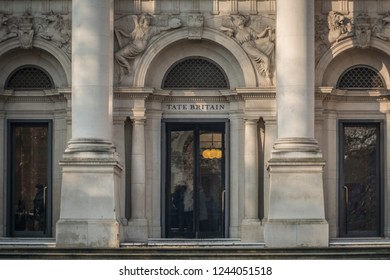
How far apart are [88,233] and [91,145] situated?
8.20 feet

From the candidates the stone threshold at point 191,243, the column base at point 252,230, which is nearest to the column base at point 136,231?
the stone threshold at point 191,243

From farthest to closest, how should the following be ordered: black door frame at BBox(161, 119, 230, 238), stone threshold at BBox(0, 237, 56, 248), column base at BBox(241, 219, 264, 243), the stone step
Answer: black door frame at BBox(161, 119, 230, 238) → column base at BBox(241, 219, 264, 243) → stone threshold at BBox(0, 237, 56, 248) → the stone step

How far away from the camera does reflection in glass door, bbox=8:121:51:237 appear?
4656 cm

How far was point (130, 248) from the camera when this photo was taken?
39969mm

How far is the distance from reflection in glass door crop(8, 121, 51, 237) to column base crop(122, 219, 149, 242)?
8.99 feet

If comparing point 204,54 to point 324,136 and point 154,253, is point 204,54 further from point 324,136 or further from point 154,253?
point 154,253

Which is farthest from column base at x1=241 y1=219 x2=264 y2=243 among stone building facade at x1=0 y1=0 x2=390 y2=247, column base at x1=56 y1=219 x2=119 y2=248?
column base at x1=56 y1=219 x2=119 y2=248

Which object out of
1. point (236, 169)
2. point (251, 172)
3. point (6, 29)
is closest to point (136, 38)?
Result: point (6, 29)

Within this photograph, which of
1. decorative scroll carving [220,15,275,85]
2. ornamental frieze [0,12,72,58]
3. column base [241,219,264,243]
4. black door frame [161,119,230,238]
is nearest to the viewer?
column base [241,219,264,243]

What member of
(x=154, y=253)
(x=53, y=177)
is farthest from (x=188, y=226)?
(x=154, y=253)

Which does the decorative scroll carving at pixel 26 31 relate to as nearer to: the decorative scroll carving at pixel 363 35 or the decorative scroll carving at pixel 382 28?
the decorative scroll carving at pixel 363 35

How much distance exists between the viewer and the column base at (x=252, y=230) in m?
45.2

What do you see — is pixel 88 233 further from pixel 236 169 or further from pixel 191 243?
pixel 236 169

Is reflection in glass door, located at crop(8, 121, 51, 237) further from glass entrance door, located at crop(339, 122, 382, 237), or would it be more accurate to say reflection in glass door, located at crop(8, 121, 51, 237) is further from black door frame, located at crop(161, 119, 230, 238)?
glass entrance door, located at crop(339, 122, 382, 237)
